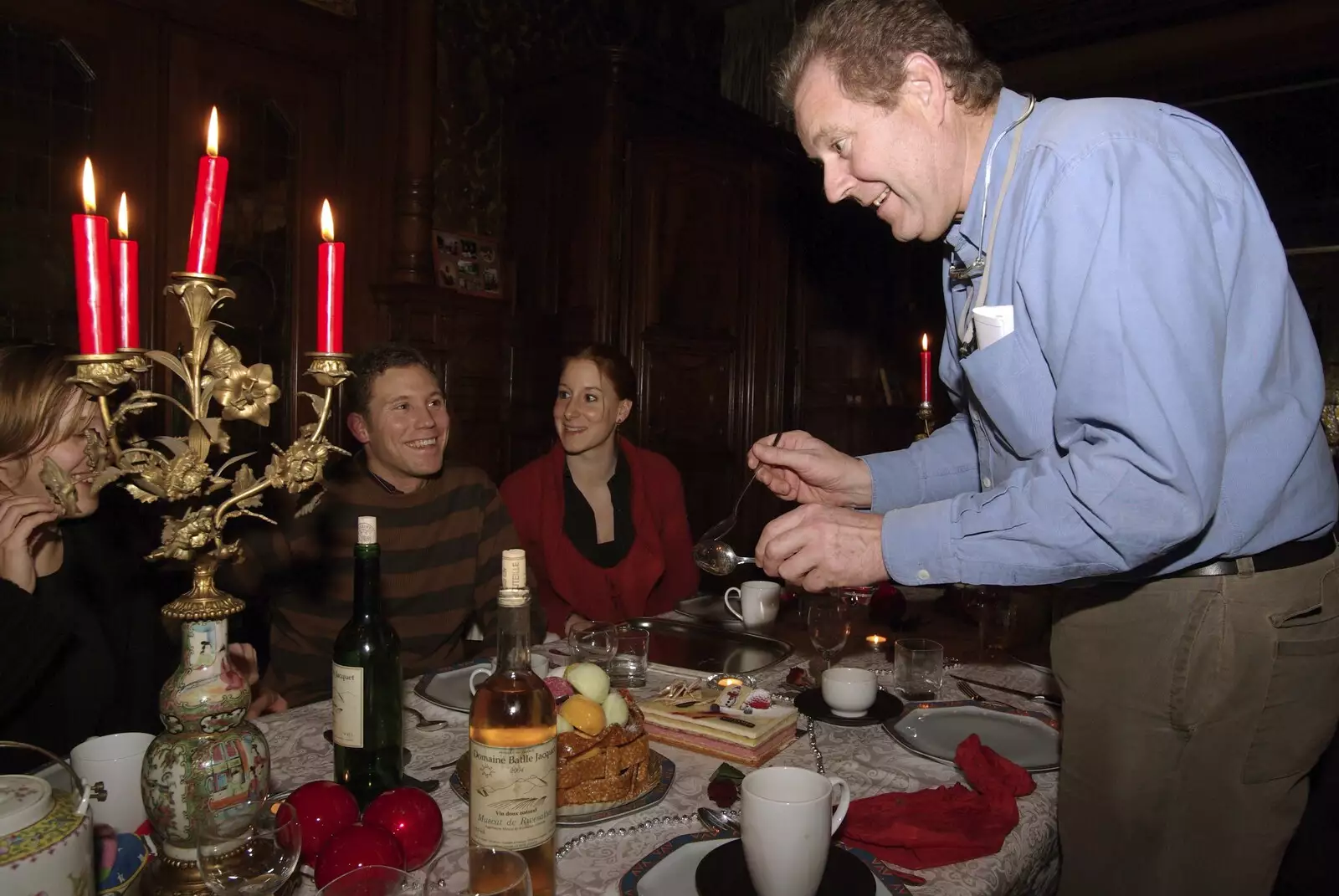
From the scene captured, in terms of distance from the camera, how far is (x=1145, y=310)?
3.17 feet

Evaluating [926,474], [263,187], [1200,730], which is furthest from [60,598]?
[263,187]

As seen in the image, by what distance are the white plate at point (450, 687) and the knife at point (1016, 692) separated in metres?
0.86

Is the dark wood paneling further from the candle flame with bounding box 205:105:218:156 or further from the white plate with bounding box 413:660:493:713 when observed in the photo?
the candle flame with bounding box 205:105:218:156

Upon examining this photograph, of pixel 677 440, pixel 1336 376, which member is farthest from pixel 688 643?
pixel 1336 376

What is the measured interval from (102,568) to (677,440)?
2.76 metres

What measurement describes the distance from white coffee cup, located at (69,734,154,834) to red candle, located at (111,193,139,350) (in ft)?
1.59

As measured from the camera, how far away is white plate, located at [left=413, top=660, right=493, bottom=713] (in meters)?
1.46

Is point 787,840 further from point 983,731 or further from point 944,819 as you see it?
point 983,731

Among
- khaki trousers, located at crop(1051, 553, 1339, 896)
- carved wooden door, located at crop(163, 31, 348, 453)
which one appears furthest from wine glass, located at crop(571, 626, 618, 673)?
carved wooden door, located at crop(163, 31, 348, 453)

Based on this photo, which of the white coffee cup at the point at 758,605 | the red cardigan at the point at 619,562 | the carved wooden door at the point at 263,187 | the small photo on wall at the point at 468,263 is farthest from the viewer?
the small photo on wall at the point at 468,263

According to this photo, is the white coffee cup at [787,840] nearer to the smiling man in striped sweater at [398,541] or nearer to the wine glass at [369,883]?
the wine glass at [369,883]

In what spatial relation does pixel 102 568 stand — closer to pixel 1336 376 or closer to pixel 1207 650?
pixel 1207 650

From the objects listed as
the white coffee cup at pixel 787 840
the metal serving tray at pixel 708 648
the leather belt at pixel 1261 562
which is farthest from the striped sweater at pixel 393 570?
the leather belt at pixel 1261 562

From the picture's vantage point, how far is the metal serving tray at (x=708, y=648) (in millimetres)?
1757
